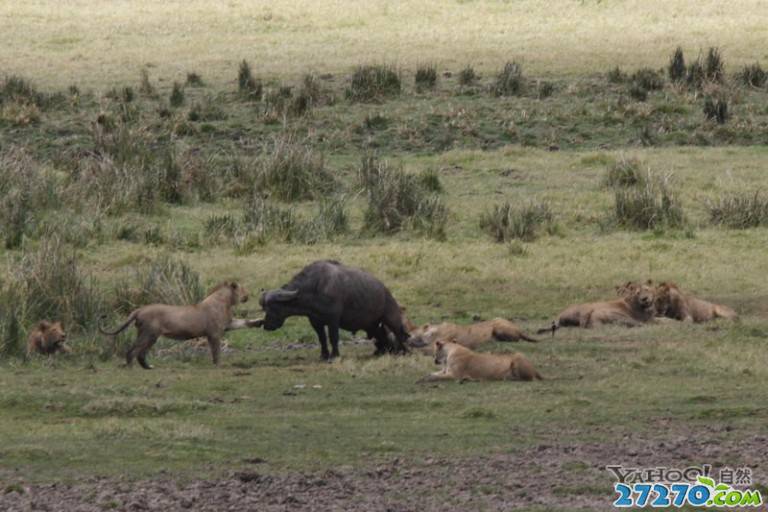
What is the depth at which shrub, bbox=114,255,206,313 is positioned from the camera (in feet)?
53.3

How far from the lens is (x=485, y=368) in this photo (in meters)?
13.0

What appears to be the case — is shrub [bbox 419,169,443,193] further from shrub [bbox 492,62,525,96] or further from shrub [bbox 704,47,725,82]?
shrub [bbox 704,47,725,82]

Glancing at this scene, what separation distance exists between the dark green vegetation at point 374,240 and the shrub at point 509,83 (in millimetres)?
62

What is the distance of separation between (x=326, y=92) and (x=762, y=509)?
23878 mm

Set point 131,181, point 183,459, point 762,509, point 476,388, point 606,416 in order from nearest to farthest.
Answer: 1. point 762,509
2. point 183,459
3. point 606,416
4. point 476,388
5. point 131,181

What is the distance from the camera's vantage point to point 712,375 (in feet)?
42.7

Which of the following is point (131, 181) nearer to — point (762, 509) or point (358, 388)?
point (358, 388)

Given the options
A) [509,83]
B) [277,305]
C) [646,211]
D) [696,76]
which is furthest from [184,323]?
[696,76]

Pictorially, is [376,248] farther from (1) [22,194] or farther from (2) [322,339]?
(2) [322,339]

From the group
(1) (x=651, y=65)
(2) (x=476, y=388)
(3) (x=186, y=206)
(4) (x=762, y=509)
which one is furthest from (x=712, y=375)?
(1) (x=651, y=65)

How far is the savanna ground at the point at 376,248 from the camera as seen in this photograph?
394 inches

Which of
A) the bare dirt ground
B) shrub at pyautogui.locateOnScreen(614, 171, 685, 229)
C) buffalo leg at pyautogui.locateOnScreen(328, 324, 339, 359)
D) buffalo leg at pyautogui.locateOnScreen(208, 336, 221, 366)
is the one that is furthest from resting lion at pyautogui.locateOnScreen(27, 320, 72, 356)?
shrub at pyautogui.locateOnScreen(614, 171, 685, 229)

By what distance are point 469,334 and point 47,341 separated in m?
3.58

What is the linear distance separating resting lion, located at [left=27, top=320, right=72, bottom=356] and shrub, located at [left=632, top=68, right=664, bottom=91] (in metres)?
19.6
